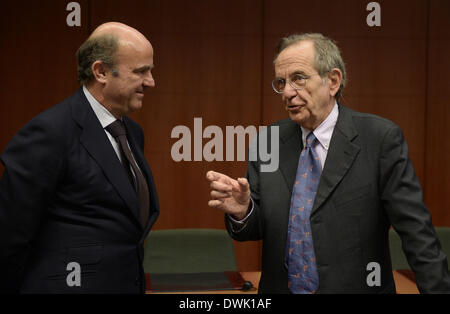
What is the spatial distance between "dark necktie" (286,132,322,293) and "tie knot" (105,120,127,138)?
680 mm

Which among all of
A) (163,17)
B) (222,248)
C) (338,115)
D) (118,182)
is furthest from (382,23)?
(118,182)

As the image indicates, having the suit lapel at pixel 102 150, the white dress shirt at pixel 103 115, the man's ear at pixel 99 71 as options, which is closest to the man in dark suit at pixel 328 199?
the suit lapel at pixel 102 150

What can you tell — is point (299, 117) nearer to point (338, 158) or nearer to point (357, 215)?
point (338, 158)

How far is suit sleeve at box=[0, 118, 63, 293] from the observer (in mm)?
1573

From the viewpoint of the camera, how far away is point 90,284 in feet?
5.52

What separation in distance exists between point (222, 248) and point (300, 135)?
1.69 m

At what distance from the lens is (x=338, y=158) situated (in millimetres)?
1741

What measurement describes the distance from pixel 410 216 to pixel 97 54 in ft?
4.05

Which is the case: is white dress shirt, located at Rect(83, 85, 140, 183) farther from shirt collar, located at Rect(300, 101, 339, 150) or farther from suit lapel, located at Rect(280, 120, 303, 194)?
shirt collar, located at Rect(300, 101, 339, 150)

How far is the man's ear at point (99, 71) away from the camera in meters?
1.79

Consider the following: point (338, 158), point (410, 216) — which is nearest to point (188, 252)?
Answer: point (338, 158)

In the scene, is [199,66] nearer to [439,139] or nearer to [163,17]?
[163,17]

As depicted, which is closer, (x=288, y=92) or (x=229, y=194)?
(x=229, y=194)

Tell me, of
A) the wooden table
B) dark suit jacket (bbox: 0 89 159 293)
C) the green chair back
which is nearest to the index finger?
dark suit jacket (bbox: 0 89 159 293)
